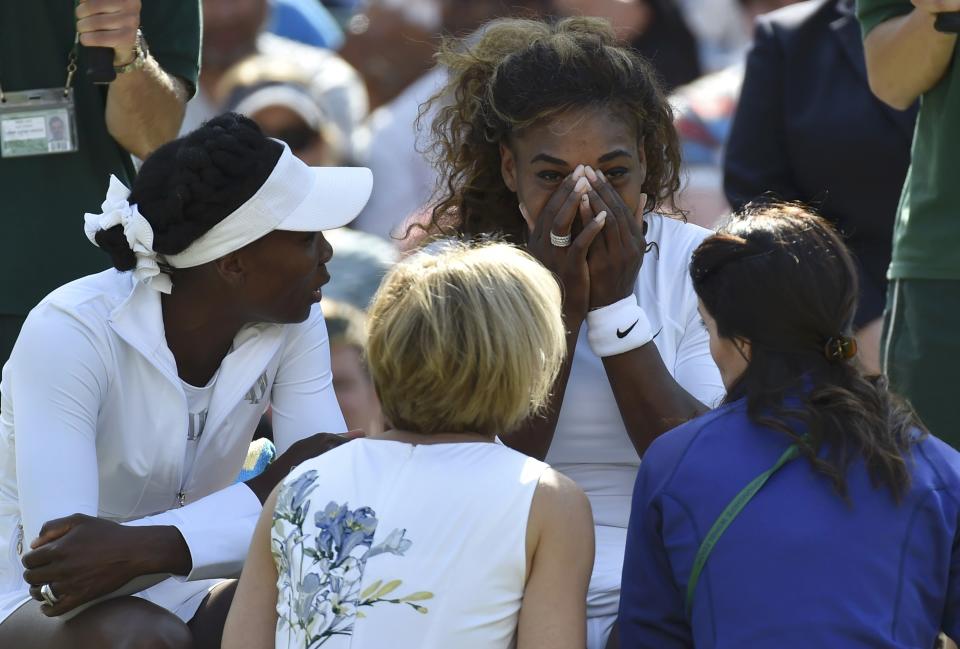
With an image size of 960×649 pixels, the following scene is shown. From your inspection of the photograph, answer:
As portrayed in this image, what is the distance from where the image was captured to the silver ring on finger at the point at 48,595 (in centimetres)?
255

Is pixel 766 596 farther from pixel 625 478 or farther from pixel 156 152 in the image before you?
pixel 156 152

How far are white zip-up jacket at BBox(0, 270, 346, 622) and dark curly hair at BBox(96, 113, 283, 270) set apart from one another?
113mm

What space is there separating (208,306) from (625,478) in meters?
0.91

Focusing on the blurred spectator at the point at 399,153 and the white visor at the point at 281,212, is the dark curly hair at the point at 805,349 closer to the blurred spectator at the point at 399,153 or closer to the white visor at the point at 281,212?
the white visor at the point at 281,212

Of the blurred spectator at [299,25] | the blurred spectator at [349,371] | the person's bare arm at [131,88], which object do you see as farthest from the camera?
the blurred spectator at [299,25]

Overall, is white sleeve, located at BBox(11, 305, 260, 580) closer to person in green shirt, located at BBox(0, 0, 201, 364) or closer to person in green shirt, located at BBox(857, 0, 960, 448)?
person in green shirt, located at BBox(0, 0, 201, 364)

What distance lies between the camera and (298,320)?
2.96 m

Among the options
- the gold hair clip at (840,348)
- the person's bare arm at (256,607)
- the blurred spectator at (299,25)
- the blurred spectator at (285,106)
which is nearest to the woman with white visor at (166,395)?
the person's bare arm at (256,607)

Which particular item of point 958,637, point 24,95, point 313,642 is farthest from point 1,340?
point 958,637

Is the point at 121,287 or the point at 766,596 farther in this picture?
the point at 121,287

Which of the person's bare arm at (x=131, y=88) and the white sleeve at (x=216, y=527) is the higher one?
the person's bare arm at (x=131, y=88)

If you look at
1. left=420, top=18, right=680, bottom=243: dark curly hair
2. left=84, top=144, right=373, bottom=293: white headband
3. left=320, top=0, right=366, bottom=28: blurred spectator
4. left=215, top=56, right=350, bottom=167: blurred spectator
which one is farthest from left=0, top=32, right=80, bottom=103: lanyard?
left=320, top=0, right=366, bottom=28: blurred spectator

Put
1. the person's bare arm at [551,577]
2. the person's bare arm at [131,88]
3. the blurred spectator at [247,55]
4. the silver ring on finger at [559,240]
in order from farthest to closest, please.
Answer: the blurred spectator at [247,55] → the person's bare arm at [131,88] → the silver ring on finger at [559,240] → the person's bare arm at [551,577]

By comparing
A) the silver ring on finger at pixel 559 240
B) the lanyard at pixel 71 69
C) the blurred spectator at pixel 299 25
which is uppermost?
the lanyard at pixel 71 69
